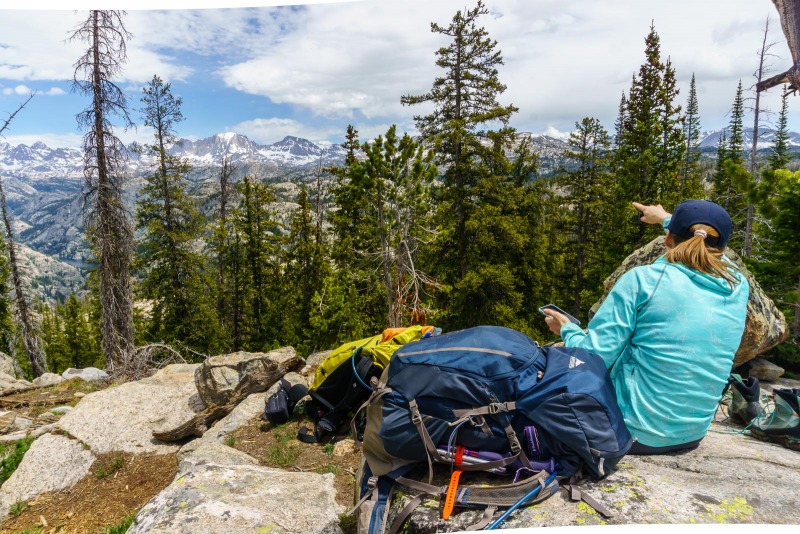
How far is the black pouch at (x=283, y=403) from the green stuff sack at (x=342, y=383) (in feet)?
1.95

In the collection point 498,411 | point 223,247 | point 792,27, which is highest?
point 792,27

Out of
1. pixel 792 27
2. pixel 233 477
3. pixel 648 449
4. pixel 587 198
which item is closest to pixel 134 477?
pixel 233 477

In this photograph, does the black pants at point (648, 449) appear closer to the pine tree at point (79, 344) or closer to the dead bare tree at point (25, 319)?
the dead bare tree at point (25, 319)

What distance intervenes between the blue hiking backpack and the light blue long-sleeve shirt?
0.15 m

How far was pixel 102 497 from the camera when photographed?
5777 millimetres

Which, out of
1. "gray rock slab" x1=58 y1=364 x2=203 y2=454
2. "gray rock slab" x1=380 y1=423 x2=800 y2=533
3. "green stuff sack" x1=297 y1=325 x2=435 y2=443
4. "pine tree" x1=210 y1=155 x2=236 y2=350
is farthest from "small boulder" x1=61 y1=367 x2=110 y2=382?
"gray rock slab" x1=380 y1=423 x2=800 y2=533

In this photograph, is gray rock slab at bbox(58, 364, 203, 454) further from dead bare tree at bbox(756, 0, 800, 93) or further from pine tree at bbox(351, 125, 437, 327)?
dead bare tree at bbox(756, 0, 800, 93)

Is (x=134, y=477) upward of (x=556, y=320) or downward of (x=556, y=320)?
downward

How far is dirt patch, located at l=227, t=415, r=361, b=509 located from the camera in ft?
16.1

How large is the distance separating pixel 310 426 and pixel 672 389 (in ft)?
15.9

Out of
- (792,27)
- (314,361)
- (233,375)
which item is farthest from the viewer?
(314,361)

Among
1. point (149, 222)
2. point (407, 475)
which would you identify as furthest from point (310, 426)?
point (149, 222)

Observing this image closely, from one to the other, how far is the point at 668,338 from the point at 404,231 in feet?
27.9

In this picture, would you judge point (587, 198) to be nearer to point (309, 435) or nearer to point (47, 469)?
point (309, 435)
